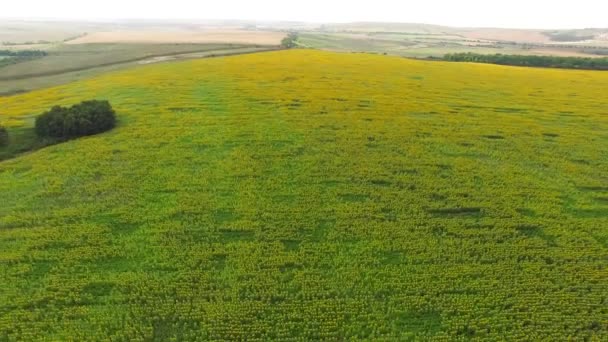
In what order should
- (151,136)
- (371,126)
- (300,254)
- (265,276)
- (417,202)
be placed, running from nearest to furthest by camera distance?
(265,276), (300,254), (417,202), (151,136), (371,126)

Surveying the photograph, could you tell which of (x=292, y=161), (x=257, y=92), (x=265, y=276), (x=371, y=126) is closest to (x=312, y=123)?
(x=371, y=126)

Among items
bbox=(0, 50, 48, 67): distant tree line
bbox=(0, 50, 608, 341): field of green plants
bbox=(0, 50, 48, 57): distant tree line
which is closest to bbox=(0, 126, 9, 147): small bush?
bbox=(0, 50, 608, 341): field of green plants

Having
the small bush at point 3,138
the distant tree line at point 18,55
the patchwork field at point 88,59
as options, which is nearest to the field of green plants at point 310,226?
the small bush at point 3,138

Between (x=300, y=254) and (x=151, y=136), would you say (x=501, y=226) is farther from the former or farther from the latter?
(x=151, y=136)

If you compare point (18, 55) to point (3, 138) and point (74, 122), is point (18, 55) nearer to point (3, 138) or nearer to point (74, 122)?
point (3, 138)

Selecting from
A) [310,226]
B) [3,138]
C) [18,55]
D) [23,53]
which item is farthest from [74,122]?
[23,53]

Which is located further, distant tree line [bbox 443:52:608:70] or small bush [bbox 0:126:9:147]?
distant tree line [bbox 443:52:608:70]

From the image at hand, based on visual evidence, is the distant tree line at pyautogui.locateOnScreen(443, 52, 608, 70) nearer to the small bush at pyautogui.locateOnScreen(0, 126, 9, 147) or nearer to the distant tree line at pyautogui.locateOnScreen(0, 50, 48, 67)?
the small bush at pyautogui.locateOnScreen(0, 126, 9, 147)

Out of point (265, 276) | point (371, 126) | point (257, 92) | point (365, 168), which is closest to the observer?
point (265, 276)
